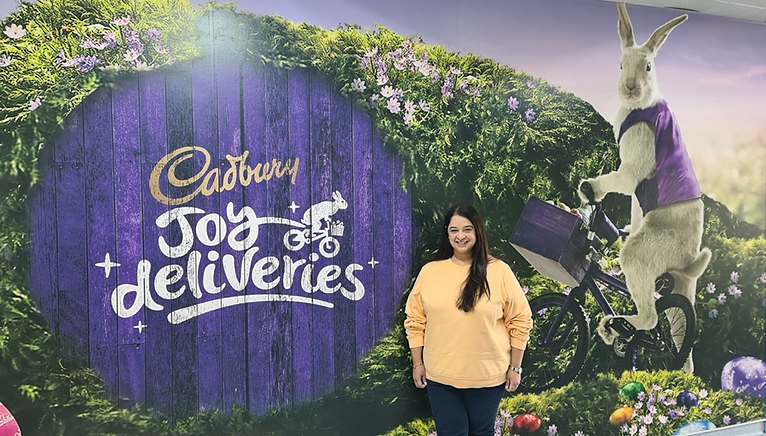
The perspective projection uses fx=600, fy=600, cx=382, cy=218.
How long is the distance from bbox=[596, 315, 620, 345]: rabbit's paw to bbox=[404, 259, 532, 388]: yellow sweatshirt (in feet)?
2.67

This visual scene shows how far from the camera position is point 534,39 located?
2.95 meters

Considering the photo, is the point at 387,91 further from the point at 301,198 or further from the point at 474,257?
the point at 474,257

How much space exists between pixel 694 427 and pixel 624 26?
2.20 metres

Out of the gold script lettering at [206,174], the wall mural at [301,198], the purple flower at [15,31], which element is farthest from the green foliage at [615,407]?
the purple flower at [15,31]

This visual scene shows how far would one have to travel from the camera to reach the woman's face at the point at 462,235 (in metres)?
2.48

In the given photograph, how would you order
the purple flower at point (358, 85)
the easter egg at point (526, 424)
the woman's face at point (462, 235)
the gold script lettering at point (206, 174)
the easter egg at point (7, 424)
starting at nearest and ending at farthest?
the easter egg at point (7, 424) < the gold script lettering at point (206, 174) < the woman's face at point (462, 235) < the purple flower at point (358, 85) < the easter egg at point (526, 424)

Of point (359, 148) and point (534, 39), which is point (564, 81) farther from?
point (359, 148)

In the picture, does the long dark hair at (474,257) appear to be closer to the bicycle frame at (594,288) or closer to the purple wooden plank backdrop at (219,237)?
the purple wooden plank backdrop at (219,237)

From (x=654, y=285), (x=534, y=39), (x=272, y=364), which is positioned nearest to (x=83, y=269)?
(x=272, y=364)

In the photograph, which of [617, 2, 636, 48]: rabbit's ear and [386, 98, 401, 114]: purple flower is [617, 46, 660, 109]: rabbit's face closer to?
[617, 2, 636, 48]: rabbit's ear

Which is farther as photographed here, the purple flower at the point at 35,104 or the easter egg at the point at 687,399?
the easter egg at the point at 687,399

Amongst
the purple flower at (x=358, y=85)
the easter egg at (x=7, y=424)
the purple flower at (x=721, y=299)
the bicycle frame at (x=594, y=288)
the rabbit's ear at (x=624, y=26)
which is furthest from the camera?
the purple flower at (x=721, y=299)

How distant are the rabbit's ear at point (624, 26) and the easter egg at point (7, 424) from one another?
10.5ft

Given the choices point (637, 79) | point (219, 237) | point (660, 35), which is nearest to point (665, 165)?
point (637, 79)
